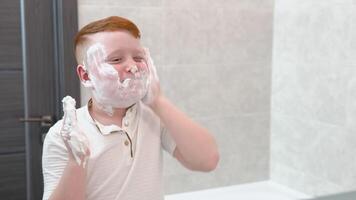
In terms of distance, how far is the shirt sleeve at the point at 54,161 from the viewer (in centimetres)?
75

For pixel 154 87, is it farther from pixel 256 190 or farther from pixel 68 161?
pixel 256 190

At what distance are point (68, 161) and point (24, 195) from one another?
3.45ft

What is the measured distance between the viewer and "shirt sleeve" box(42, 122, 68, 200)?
750mm

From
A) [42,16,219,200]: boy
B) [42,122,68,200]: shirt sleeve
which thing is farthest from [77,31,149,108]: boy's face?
[42,122,68,200]: shirt sleeve

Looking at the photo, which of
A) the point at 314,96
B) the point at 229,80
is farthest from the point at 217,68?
the point at 314,96

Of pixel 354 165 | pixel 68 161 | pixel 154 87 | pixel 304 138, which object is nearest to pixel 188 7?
pixel 304 138

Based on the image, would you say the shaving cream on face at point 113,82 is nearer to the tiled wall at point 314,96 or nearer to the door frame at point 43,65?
the door frame at point 43,65

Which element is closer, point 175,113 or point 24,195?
point 175,113

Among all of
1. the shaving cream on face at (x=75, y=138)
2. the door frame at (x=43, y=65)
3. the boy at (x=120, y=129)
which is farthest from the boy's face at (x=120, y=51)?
the door frame at (x=43, y=65)

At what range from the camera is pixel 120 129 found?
78 cm

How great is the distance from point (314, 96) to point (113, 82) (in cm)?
124

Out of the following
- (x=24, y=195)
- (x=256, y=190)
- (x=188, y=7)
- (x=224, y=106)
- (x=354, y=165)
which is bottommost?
(x=256, y=190)

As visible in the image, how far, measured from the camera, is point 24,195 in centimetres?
164

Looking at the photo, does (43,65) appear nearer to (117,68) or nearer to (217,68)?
(217,68)
